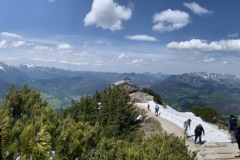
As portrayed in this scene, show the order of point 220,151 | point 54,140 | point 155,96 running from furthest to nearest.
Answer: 1. point 155,96
2. point 220,151
3. point 54,140

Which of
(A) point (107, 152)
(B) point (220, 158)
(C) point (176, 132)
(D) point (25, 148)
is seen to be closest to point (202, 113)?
(C) point (176, 132)

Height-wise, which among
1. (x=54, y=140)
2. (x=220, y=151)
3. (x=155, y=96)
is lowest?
(x=155, y=96)

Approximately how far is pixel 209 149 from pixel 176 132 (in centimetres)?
A: 850

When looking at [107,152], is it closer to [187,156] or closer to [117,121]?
[187,156]

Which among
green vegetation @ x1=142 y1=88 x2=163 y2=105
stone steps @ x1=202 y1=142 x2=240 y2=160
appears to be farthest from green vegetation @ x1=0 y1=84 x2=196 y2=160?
green vegetation @ x1=142 y1=88 x2=163 y2=105

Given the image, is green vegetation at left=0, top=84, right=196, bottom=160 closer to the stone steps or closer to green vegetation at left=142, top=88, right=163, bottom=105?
the stone steps

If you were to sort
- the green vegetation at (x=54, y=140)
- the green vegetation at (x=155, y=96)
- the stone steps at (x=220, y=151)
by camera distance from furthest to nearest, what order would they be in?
the green vegetation at (x=155, y=96) < the stone steps at (x=220, y=151) < the green vegetation at (x=54, y=140)

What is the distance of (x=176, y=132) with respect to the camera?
21.1 metres

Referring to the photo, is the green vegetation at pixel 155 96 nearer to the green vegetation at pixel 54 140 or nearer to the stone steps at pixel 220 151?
the stone steps at pixel 220 151

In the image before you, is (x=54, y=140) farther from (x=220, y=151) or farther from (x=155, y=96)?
(x=155, y=96)

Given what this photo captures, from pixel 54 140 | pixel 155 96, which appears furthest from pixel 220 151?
pixel 155 96

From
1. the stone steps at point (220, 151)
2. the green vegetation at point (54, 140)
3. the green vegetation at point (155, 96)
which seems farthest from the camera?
the green vegetation at point (155, 96)

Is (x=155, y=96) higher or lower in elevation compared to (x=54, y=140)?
lower

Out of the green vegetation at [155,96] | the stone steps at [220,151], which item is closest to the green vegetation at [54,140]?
the stone steps at [220,151]
